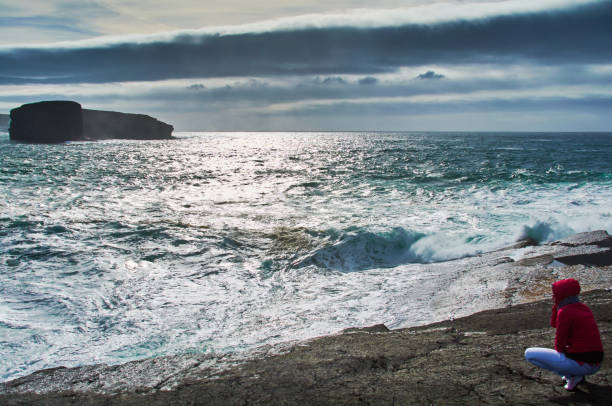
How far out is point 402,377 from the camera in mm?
4191

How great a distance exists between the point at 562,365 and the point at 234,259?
830cm

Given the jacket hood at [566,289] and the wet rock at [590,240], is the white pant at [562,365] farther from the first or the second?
the wet rock at [590,240]

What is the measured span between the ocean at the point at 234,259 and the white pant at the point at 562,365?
301 cm

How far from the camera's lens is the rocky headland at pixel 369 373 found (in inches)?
151

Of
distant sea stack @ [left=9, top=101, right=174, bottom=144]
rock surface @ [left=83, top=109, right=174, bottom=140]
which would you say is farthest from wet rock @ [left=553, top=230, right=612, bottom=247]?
rock surface @ [left=83, top=109, right=174, bottom=140]

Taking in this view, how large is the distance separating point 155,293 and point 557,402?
24.0 ft

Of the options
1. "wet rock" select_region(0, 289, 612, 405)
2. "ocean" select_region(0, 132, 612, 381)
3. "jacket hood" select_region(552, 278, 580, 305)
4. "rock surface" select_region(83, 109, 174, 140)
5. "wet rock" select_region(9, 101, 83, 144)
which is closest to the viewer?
"jacket hood" select_region(552, 278, 580, 305)

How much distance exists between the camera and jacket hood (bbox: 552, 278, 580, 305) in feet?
11.8

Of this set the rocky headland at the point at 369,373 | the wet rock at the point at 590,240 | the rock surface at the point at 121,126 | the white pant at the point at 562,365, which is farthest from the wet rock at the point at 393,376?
the rock surface at the point at 121,126

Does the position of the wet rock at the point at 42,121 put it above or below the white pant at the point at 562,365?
above

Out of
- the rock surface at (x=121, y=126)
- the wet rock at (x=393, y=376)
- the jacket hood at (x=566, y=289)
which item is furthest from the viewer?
the rock surface at (x=121, y=126)

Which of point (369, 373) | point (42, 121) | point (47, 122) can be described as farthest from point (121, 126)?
point (369, 373)

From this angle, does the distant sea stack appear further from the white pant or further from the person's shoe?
the person's shoe

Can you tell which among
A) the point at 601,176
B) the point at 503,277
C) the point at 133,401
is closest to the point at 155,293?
the point at 133,401
